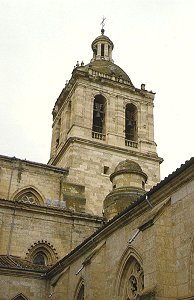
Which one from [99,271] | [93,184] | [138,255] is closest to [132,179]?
[93,184]

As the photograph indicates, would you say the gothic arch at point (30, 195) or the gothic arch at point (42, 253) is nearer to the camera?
the gothic arch at point (42, 253)

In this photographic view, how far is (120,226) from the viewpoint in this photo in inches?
559

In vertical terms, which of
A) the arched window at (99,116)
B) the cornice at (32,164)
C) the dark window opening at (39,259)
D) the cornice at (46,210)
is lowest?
the dark window opening at (39,259)

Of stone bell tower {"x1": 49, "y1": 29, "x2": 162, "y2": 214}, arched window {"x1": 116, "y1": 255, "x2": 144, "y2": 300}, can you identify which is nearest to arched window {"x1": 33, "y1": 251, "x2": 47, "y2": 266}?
stone bell tower {"x1": 49, "y1": 29, "x2": 162, "y2": 214}

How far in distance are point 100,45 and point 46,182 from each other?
1469 cm

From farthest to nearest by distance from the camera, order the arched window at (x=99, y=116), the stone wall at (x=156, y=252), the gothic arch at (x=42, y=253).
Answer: the arched window at (x=99, y=116) < the gothic arch at (x=42, y=253) < the stone wall at (x=156, y=252)

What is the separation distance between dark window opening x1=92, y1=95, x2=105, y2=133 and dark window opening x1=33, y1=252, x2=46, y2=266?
10.5m

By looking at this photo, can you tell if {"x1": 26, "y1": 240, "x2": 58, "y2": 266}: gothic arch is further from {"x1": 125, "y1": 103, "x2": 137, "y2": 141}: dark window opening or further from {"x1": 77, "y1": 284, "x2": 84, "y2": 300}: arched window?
{"x1": 125, "y1": 103, "x2": 137, "y2": 141}: dark window opening

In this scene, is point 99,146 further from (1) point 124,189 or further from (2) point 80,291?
(2) point 80,291

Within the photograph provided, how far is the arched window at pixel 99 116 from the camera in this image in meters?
30.3

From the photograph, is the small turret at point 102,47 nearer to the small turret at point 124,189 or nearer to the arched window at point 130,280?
the small turret at point 124,189

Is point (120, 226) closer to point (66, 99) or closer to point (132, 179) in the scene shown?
point (132, 179)

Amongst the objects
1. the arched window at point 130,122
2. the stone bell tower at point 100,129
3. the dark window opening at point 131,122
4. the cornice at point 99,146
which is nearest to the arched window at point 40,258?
the stone bell tower at point 100,129

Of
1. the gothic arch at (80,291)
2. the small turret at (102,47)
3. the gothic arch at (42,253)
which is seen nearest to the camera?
the gothic arch at (80,291)
